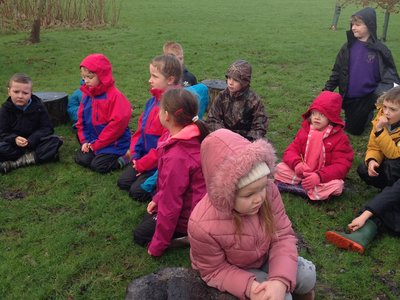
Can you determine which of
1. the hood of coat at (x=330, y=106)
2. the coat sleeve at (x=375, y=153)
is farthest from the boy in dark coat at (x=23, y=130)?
the coat sleeve at (x=375, y=153)

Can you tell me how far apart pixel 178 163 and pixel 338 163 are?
2.14 m

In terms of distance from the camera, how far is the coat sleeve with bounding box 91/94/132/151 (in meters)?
5.48

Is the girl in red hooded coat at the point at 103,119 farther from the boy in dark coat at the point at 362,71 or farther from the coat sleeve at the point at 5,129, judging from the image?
the boy in dark coat at the point at 362,71

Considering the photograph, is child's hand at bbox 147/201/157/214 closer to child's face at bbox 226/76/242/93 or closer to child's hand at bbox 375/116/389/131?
child's face at bbox 226/76/242/93

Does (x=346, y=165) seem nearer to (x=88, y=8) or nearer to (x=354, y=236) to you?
(x=354, y=236)

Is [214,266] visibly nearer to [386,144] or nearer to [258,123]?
[386,144]

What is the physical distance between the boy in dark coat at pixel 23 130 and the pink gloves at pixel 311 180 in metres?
3.18

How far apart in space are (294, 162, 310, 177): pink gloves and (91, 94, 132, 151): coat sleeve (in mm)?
2254

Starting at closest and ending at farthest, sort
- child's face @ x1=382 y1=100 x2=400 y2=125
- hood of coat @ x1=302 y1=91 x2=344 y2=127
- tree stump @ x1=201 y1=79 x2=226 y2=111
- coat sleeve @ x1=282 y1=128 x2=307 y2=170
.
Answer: child's face @ x1=382 y1=100 x2=400 y2=125 → hood of coat @ x1=302 y1=91 x2=344 y2=127 → coat sleeve @ x1=282 y1=128 x2=307 y2=170 → tree stump @ x1=201 y1=79 x2=226 y2=111

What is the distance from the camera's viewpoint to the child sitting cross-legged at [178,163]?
354 cm

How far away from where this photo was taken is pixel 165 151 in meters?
3.69

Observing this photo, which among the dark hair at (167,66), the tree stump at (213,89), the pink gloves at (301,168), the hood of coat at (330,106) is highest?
the dark hair at (167,66)

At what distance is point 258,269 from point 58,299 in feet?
5.40

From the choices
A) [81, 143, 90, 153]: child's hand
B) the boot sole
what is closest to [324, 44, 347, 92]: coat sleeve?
the boot sole
